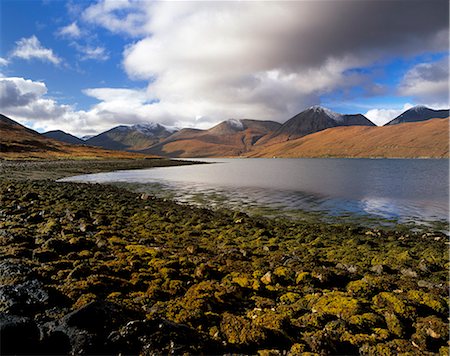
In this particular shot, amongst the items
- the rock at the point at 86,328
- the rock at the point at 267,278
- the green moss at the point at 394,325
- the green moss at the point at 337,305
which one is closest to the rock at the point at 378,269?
the green moss at the point at 337,305

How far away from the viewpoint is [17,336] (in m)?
5.39

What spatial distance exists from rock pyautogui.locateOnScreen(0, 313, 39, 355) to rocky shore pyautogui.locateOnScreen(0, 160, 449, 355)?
0.06ft

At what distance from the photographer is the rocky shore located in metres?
5.97

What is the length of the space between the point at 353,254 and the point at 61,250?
1385 centimetres

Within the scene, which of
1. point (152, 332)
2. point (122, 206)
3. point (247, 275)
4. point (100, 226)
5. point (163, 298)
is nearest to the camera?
point (152, 332)

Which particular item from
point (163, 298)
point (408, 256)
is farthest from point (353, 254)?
point (163, 298)

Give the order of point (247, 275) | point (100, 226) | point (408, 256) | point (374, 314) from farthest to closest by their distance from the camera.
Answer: point (100, 226) → point (408, 256) → point (247, 275) → point (374, 314)

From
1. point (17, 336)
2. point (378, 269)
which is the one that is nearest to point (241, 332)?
point (17, 336)

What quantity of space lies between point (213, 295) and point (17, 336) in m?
4.92

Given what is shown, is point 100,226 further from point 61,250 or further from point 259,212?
point 259,212

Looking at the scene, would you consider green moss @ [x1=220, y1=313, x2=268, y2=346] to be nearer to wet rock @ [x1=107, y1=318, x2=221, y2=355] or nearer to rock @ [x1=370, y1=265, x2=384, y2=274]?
wet rock @ [x1=107, y1=318, x2=221, y2=355]

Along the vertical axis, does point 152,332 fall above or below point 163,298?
above

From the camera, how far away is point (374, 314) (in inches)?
317

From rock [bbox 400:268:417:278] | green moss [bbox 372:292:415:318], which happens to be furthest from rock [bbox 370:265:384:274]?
green moss [bbox 372:292:415:318]
